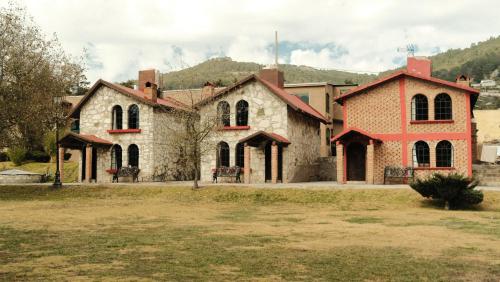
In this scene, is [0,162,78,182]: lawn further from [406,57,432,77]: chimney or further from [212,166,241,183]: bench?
[406,57,432,77]: chimney

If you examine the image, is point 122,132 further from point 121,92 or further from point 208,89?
point 208,89

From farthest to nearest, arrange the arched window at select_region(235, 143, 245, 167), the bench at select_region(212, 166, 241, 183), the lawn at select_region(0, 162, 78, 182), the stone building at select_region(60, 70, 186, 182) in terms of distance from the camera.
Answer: the lawn at select_region(0, 162, 78, 182) < the stone building at select_region(60, 70, 186, 182) < the arched window at select_region(235, 143, 245, 167) < the bench at select_region(212, 166, 241, 183)

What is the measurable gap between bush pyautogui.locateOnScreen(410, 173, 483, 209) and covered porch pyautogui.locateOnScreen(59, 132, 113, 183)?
21.0 metres

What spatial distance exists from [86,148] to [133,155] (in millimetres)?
3097

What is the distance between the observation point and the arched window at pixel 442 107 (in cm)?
2800

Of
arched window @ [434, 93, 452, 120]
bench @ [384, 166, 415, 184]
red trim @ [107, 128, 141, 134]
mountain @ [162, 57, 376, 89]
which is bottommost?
bench @ [384, 166, 415, 184]

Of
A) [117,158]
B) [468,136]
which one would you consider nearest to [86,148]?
[117,158]

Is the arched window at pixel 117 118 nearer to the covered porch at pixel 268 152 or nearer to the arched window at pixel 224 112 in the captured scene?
the arched window at pixel 224 112

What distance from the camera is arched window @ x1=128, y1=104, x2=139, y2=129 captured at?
1364 inches

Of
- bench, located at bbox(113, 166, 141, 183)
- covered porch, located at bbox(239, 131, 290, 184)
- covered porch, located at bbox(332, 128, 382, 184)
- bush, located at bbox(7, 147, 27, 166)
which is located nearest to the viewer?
covered porch, located at bbox(332, 128, 382, 184)

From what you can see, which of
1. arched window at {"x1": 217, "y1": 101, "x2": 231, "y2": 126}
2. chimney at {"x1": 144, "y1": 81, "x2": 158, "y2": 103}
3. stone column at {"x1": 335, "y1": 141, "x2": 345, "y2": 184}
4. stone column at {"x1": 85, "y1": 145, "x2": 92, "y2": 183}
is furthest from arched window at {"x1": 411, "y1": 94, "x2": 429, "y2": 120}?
stone column at {"x1": 85, "y1": 145, "x2": 92, "y2": 183}

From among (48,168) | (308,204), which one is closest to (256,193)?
(308,204)

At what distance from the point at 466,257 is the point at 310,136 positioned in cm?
2593

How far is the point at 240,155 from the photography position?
3241 centimetres
